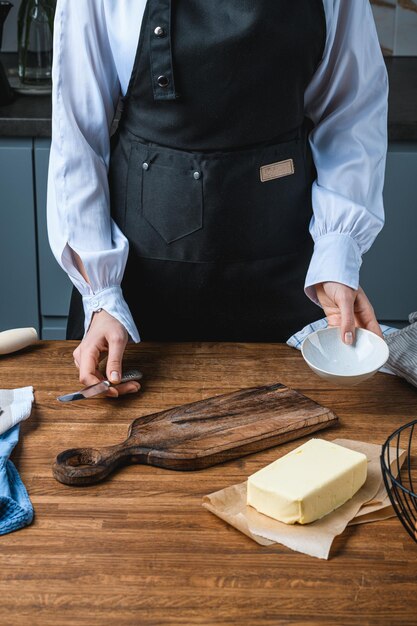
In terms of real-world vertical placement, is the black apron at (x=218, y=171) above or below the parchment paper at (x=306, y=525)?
above

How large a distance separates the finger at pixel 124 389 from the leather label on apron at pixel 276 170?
41 cm

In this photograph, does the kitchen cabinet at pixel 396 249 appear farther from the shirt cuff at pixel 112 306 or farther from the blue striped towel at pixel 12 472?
the blue striped towel at pixel 12 472

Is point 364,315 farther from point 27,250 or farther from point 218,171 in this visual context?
point 27,250

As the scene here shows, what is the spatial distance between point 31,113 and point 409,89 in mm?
1043

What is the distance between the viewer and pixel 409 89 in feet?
7.97

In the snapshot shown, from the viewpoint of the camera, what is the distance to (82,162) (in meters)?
1.31

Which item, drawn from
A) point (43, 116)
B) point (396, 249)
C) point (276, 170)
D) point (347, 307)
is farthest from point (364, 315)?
point (43, 116)

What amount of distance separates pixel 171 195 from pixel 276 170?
172mm

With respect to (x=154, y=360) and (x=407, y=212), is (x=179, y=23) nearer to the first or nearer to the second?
(x=154, y=360)

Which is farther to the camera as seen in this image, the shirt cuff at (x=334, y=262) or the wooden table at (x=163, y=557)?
the shirt cuff at (x=334, y=262)

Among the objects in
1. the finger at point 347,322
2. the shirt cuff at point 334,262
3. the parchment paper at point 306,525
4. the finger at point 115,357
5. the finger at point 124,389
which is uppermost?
the shirt cuff at point 334,262

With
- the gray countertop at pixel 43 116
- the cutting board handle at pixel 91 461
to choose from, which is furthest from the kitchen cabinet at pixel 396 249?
the cutting board handle at pixel 91 461

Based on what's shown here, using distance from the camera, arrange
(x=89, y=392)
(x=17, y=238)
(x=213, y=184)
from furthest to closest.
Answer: (x=17, y=238) → (x=213, y=184) → (x=89, y=392)

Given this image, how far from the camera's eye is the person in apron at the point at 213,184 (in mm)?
1269
